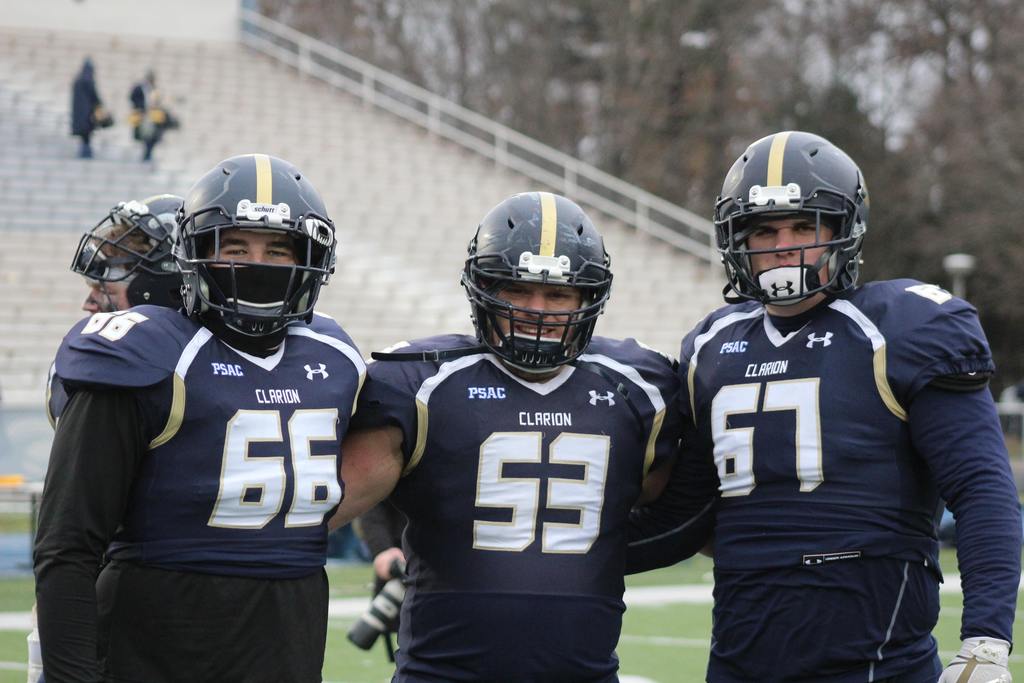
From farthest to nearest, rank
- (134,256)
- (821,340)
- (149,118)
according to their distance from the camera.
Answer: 1. (149,118)
2. (134,256)
3. (821,340)

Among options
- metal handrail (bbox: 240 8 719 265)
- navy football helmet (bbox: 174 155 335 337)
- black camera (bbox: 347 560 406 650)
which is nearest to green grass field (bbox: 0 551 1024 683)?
black camera (bbox: 347 560 406 650)

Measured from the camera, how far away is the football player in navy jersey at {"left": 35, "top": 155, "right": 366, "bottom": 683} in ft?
9.45

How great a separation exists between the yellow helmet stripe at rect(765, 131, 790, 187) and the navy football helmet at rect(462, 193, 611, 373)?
1.49 ft

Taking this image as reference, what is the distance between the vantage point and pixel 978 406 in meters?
3.23

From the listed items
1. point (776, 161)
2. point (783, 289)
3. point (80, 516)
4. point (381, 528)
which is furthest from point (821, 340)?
point (381, 528)

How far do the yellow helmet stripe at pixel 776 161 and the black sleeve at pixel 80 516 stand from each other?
5.35 feet


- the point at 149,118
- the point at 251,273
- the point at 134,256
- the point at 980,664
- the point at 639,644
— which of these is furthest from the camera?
the point at 149,118

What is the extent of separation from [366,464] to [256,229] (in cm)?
62

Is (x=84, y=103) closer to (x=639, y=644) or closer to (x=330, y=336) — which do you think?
(x=639, y=644)

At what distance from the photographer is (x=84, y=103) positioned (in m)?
18.7

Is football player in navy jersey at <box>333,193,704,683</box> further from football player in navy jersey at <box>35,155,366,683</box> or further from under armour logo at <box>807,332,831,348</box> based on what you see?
under armour logo at <box>807,332,831,348</box>

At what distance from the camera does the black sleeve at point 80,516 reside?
2.81m

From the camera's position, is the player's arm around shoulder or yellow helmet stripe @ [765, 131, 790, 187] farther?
yellow helmet stripe @ [765, 131, 790, 187]

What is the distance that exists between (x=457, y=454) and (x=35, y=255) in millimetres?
14242
